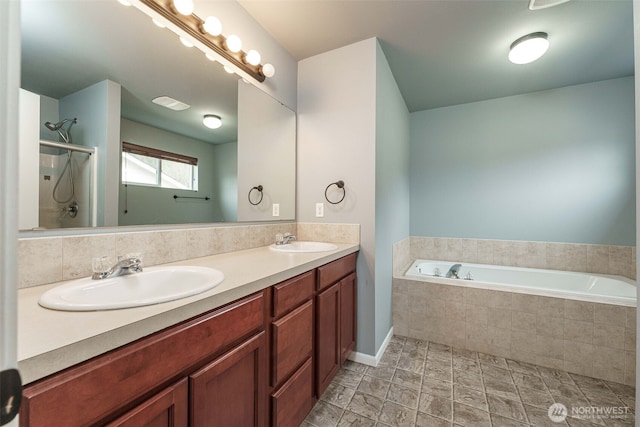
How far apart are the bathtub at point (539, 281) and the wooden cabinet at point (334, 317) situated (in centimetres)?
85

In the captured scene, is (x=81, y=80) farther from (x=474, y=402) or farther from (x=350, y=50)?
(x=474, y=402)

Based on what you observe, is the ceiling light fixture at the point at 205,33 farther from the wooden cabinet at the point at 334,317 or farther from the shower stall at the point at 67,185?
the wooden cabinet at the point at 334,317

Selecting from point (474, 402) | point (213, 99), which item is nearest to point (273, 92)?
point (213, 99)

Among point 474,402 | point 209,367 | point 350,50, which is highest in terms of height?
point 350,50

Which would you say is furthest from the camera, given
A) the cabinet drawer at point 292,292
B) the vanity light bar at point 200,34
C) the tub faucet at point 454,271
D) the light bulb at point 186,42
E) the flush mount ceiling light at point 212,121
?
the tub faucet at point 454,271

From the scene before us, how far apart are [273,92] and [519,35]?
1.83 m

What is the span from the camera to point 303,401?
1253 millimetres

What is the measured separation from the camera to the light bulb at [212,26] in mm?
1376

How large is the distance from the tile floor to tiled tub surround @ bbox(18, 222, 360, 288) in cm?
96

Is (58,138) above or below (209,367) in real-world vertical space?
above

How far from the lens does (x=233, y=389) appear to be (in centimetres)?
84

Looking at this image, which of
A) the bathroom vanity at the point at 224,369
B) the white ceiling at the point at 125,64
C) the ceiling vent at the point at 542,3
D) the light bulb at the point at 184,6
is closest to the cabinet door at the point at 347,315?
the bathroom vanity at the point at 224,369

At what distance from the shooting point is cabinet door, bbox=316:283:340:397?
139 cm

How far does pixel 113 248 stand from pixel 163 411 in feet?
2.28
